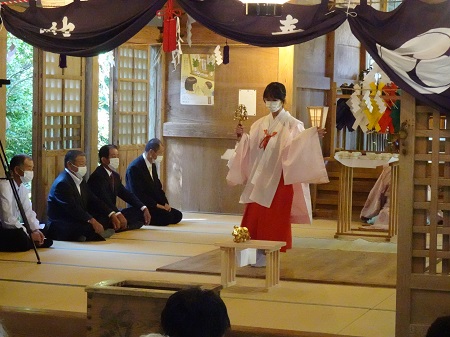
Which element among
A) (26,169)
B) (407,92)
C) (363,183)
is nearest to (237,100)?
(363,183)

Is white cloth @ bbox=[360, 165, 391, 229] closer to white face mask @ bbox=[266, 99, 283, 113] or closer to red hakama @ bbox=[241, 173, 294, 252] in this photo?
red hakama @ bbox=[241, 173, 294, 252]

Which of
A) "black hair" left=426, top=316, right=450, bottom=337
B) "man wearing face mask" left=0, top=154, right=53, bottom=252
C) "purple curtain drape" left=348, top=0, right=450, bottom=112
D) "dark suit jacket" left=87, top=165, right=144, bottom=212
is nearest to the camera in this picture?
"black hair" left=426, top=316, right=450, bottom=337

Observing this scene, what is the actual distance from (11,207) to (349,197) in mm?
3170

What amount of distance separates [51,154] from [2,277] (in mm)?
2987

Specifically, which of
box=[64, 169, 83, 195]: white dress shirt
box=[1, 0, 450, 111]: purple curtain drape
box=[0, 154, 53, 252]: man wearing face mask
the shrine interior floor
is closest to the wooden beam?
the shrine interior floor

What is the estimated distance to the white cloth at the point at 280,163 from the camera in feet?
20.6

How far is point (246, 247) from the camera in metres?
5.83

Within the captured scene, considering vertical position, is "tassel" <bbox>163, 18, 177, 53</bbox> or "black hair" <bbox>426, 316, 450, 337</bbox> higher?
"tassel" <bbox>163, 18, 177, 53</bbox>

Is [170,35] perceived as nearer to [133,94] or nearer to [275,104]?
[275,104]

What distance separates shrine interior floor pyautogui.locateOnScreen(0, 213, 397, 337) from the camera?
4973mm

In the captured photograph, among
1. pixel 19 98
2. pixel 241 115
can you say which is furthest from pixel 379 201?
pixel 19 98

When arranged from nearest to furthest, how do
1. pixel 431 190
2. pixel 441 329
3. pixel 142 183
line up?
pixel 441 329, pixel 431 190, pixel 142 183

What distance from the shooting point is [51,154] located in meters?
8.95

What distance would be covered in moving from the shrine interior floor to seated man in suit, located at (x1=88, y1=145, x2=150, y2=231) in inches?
8.0
